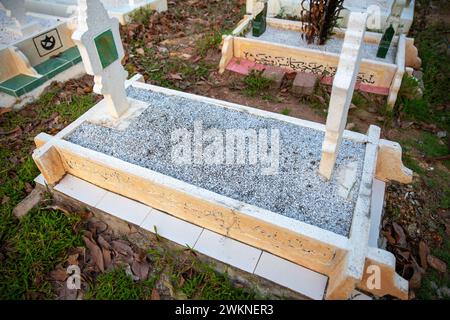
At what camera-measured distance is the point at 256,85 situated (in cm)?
523

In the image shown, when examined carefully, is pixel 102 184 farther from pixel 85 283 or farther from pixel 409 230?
pixel 409 230

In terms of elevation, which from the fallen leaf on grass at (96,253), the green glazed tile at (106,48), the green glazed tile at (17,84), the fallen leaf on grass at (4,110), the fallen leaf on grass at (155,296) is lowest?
the fallen leaf on grass at (155,296)

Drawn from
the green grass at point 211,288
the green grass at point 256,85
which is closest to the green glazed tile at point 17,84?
the green grass at point 256,85

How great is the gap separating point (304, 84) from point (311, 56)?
0.62 metres

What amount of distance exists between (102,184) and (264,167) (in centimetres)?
174

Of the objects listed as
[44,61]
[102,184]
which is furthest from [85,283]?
[44,61]

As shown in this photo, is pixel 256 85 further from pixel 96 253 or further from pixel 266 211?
pixel 96 253

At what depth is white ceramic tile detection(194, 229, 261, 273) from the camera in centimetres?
281

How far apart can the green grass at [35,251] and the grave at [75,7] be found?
4887 millimetres

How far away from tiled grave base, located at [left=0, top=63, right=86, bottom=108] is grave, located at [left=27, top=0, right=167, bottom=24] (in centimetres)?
180

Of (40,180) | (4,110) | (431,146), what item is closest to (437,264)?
(431,146)

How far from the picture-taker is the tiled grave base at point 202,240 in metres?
2.69

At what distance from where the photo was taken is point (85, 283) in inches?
116

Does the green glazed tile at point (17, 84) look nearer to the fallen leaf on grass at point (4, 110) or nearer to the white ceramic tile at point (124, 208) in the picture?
the fallen leaf on grass at point (4, 110)
